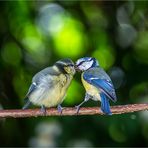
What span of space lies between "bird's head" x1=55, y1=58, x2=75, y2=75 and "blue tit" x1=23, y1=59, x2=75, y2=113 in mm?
28

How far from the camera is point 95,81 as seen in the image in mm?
1484

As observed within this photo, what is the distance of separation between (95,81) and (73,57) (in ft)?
3.59

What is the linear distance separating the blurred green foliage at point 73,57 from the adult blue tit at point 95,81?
836 mm

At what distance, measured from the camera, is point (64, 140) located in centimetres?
245

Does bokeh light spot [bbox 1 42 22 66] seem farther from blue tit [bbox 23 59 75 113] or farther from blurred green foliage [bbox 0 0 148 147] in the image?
blue tit [bbox 23 59 75 113]

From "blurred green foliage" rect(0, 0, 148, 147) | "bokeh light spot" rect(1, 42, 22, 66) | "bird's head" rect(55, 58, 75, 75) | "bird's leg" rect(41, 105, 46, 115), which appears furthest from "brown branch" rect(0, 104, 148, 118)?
"bokeh light spot" rect(1, 42, 22, 66)

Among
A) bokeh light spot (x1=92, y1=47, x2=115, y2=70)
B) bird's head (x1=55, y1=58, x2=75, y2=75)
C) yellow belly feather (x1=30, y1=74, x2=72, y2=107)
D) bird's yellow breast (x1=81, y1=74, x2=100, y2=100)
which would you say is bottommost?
bokeh light spot (x1=92, y1=47, x2=115, y2=70)

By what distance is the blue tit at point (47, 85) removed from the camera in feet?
4.68

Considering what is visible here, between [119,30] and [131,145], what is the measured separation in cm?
66

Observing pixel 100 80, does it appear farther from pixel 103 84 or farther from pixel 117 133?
pixel 117 133

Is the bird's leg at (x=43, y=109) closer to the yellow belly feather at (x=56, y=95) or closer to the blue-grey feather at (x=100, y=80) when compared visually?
the yellow belly feather at (x=56, y=95)

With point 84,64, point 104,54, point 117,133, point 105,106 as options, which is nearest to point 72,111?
point 105,106

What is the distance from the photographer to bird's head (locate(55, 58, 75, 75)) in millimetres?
1321

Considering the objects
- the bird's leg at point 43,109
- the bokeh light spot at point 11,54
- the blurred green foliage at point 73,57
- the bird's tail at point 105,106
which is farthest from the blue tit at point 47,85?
the bokeh light spot at point 11,54
